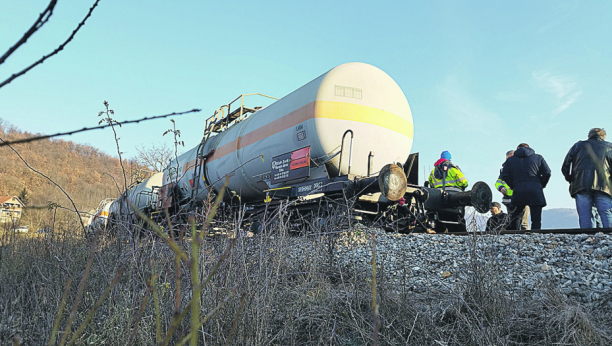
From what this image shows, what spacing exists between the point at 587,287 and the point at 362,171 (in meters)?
4.37

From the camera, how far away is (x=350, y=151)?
6.84m

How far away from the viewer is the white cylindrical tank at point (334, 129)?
6961 millimetres

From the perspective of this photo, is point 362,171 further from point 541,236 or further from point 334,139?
point 541,236

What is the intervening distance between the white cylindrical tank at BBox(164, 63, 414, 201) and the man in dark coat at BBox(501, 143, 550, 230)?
6.56 ft

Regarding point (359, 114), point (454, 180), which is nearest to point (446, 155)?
point (454, 180)

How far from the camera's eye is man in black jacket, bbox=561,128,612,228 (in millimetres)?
5977

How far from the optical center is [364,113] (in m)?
7.19

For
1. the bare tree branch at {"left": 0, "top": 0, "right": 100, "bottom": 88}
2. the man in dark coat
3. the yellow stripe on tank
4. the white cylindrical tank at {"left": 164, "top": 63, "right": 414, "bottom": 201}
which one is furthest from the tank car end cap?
the bare tree branch at {"left": 0, "top": 0, "right": 100, "bottom": 88}

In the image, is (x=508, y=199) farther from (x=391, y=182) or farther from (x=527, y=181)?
(x=391, y=182)

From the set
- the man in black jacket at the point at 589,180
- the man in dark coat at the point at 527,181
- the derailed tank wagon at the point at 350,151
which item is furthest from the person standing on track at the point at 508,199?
the man in black jacket at the point at 589,180

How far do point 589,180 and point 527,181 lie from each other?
1.01m

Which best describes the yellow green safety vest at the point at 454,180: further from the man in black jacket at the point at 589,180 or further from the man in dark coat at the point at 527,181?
the man in black jacket at the point at 589,180

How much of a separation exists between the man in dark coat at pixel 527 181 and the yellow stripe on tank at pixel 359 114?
2160mm

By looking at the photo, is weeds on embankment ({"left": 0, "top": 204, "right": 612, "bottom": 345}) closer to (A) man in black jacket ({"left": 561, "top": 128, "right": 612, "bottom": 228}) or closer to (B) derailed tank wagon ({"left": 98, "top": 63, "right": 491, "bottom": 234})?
(B) derailed tank wagon ({"left": 98, "top": 63, "right": 491, "bottom": 234})
